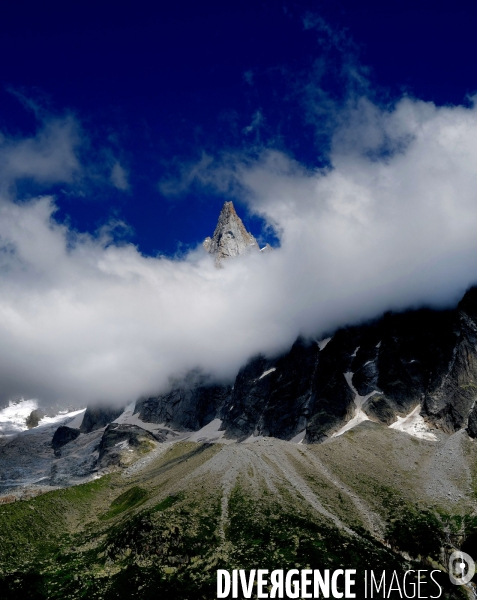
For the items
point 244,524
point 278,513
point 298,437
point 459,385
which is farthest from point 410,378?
point 244,524

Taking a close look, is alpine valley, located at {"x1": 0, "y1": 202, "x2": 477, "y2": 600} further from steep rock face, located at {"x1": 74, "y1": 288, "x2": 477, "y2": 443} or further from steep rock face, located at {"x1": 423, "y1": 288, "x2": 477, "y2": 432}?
steep rock face, located at {"x1": 74, "y1": 288, "x2": 477, "y2": 443}

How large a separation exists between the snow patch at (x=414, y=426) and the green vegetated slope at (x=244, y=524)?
17992 millimetres

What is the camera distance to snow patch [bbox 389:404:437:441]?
135738 millimetres

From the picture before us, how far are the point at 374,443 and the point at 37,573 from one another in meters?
99.4

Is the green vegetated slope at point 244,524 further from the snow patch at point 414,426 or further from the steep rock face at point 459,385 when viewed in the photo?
the steep rock face at point 459,385

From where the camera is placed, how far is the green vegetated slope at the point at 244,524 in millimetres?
51219

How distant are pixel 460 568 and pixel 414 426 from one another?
9623 centimetres

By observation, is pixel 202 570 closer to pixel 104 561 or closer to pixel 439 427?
pixel 104 561

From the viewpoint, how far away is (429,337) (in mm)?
181250

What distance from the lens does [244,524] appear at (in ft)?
218

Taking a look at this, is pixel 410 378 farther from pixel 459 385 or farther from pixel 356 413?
pixel 356 413

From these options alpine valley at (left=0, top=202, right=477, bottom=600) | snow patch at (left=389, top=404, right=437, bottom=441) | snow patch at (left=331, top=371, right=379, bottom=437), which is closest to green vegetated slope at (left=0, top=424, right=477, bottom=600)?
alpine valley at (left=0, top=202, right=477, bottom=600)

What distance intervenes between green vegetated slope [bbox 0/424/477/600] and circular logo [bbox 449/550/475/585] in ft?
5.87

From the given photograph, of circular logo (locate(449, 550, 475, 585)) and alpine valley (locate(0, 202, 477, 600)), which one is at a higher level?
alpine valley (locate(0, 202, 477, 600))
